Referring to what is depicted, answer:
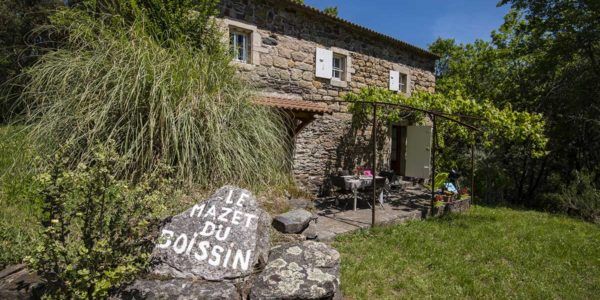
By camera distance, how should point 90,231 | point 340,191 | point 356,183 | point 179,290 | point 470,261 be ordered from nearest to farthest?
point 90,231 → point 179,290 → point 470,261 → point 356,183 → point 340,191

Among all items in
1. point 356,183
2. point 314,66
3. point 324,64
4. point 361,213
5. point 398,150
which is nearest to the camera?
point 361,213

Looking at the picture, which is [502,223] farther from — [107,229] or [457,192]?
[107,229]

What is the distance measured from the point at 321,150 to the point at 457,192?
124 inches

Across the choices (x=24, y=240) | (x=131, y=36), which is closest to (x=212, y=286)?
(x=24, y=240)

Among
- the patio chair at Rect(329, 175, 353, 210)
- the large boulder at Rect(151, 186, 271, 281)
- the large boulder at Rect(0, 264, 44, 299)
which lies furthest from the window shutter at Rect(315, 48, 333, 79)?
the large boulder at Rect(0, 264, 44, 299)

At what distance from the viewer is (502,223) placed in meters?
6.37

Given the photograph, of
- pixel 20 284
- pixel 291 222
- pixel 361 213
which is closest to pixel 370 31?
pixel 361 213

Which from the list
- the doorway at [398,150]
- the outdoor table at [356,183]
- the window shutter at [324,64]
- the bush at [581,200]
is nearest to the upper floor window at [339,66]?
the window shutter at [324,64]

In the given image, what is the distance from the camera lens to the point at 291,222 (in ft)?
12.8

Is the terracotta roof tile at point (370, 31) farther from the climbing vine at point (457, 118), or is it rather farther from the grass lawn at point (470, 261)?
the grass lawn at point (470, 261)

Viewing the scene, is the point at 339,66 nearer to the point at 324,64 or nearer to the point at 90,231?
the point at 324,64

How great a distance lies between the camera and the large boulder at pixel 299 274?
2571 mm

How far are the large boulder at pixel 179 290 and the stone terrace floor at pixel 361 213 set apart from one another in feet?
7.31

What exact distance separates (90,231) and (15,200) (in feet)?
5.66
